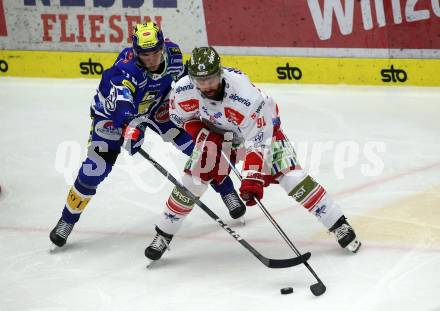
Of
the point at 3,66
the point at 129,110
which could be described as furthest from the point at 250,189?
the point at 3,66

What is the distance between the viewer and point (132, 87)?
463 cm

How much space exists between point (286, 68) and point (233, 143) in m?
2.90

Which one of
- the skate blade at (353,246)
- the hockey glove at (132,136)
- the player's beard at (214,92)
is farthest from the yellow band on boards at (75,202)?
the skate blade at (353,246)

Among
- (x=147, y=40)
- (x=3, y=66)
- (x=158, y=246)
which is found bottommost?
(x=3, y=66)

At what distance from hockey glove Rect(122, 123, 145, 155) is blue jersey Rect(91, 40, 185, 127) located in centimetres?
8

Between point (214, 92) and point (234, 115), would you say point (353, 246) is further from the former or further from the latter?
point (214, 92)

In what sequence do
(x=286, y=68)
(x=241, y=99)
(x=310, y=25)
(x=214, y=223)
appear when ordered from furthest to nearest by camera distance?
1. (x=286, y=68)
2. (x=310, y=25)
3. (x=214, y=223)
4. (x=241, y=99)

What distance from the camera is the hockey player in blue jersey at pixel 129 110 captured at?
4.57m

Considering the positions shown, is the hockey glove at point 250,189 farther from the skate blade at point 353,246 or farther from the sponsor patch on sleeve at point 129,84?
the sponsor patch on sleeve at point 129,84

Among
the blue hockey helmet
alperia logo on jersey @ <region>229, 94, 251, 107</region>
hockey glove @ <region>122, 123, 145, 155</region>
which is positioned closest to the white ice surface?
hockey glove @ <region>122, 123, 145, 155</region>

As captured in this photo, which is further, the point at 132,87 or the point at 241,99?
the point at 132,87

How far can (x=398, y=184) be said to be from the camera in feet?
17.6

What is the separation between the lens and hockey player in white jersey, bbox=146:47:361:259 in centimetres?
408

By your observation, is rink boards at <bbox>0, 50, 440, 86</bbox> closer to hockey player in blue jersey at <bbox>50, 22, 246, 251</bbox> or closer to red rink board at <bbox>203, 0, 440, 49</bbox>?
red rink board at <bbox>203, 0, 440, 49</bbox>
